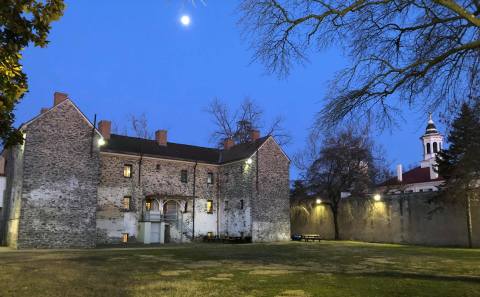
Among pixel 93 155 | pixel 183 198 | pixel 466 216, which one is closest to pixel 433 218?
pixel 466 216

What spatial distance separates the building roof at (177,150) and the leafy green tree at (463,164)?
14.8 m

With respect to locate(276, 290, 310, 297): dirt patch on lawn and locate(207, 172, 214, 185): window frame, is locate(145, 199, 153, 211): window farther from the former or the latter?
locate(276, 290, 310, 297): dirt patch on lawn

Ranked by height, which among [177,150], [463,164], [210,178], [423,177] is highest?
[177,150]

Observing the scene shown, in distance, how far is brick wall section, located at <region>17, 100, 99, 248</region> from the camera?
27.1m

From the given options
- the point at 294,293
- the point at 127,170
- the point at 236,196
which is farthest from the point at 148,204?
the point at 294,293

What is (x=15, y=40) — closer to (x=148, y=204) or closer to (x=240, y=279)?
(x=240, y=279)

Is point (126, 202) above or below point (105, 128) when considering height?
below

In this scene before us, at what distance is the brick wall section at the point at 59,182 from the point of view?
27125 millimetres

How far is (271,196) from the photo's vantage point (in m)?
37.9

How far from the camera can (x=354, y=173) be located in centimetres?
3759

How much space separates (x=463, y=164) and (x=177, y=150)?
2406cm

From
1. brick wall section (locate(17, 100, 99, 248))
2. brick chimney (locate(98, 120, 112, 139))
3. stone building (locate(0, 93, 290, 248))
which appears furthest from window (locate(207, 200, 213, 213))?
brick wall section (locate(17, 100, 99, 248))

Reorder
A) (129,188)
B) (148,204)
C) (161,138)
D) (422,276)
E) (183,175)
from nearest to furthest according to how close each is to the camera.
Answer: (422,276), (129,188), (148,204), (183,175), (161,138)

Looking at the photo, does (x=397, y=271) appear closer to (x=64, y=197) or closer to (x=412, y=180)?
(x=64, y=197)
